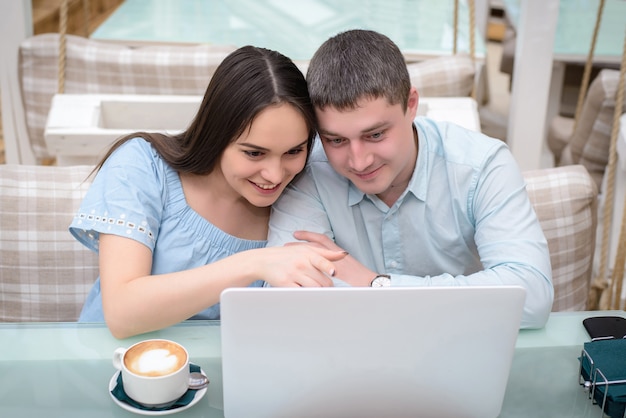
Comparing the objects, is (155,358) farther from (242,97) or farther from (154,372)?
(242,97)

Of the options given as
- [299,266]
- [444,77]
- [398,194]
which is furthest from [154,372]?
[444,77]

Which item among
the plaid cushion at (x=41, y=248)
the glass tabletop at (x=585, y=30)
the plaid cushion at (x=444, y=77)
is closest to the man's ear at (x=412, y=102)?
the plaid cushion at (x=41, y=248)

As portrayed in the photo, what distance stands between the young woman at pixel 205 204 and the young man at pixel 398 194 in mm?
79

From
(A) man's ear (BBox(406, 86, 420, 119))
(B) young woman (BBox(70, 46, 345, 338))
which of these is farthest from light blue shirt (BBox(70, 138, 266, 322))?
(A) man's ear (BBox(406, 86, 420, 119))

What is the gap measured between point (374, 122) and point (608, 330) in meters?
0.53

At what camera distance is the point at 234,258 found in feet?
4.05

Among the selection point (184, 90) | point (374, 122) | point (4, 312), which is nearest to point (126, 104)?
point (184, 90)

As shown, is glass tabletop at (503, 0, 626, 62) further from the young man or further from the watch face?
the watch face

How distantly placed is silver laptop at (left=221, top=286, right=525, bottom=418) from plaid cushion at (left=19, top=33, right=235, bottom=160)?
1567mm

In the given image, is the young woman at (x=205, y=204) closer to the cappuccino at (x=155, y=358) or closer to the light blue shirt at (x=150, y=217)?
the light blue shirt at (x=150, y=217)

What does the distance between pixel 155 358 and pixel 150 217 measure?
403 mm

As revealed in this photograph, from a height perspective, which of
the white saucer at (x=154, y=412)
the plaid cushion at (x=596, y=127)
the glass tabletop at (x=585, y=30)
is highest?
the white saucer at (x=154, y=412)

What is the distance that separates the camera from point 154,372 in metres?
1.03

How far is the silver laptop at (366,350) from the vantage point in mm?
906
